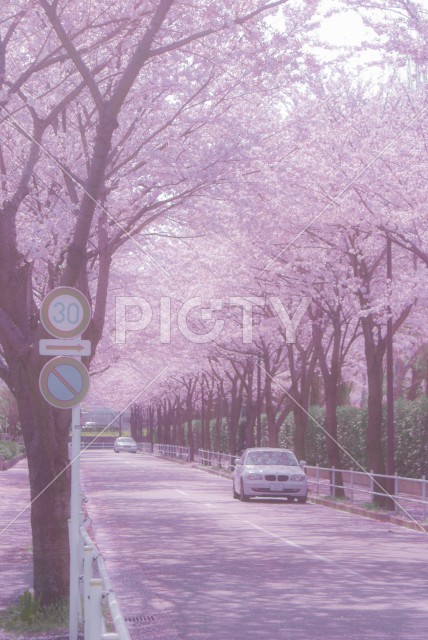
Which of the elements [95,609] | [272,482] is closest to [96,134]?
[95,609]

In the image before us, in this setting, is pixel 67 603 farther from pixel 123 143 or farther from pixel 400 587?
pixel 123 143

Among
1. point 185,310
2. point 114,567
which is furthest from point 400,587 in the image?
point 185,310

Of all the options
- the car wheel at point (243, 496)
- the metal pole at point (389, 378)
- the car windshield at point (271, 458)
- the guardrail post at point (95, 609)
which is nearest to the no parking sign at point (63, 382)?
the guardrail post at point (95, 609)

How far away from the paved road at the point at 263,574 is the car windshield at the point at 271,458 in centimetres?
522

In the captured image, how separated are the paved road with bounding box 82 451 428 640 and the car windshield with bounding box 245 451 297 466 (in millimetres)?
5219

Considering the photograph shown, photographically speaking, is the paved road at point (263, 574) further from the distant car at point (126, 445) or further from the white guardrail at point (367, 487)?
the distant car at point (126, 445)

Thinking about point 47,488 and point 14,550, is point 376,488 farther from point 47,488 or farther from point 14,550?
point 47,488

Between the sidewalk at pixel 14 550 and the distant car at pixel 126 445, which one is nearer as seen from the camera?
the sidewalk at pixel 14 550

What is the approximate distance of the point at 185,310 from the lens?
4353cm

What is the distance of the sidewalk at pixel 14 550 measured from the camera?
12.4 metres

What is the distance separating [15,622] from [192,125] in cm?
1285

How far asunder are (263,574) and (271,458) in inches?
692

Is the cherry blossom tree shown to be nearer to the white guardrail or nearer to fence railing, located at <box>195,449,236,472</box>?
the white guardrail

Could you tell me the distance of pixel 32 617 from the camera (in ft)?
32.3
